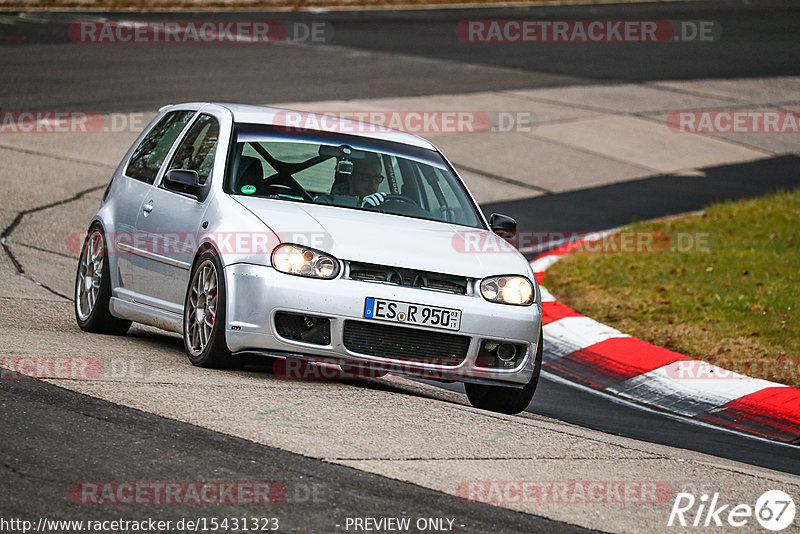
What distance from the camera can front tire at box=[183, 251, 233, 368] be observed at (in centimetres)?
699

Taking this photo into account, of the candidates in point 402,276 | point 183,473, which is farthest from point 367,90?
point 183,473

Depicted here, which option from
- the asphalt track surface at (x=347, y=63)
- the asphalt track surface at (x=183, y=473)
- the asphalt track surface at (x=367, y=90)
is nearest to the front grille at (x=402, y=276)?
the asphalt track surface at (x=367, y=90)

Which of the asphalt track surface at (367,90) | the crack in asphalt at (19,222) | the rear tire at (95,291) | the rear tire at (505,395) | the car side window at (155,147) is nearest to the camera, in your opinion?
the asphalt track surface at (367,90)

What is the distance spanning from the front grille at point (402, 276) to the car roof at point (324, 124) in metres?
1.60

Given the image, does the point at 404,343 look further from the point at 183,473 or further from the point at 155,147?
the point at 155,147

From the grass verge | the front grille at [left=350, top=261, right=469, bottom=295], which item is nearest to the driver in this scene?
the front grille at [left=350, top=261, right=469, bottom=295]

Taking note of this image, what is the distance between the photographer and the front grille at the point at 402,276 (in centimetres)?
692

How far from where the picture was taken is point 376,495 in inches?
201

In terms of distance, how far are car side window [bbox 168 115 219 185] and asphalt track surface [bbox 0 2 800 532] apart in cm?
220

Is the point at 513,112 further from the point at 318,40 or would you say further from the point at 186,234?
the point at 186,234

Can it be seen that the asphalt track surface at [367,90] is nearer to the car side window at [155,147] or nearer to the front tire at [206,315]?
the front tire at [206,315]

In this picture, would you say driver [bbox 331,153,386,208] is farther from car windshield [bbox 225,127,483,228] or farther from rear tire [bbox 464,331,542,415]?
rear tire [bbox 464,331,542,415]

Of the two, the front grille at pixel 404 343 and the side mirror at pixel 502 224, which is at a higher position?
the side mirror at pixel 502 224

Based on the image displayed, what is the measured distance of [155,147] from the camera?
8.80m
